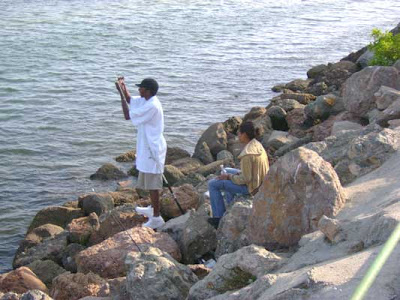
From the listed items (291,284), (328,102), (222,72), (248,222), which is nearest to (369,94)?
(328,102)

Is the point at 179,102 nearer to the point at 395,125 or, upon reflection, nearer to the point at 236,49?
the point at 236,49

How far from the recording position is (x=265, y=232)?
7281 mm

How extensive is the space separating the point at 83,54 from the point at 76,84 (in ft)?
11.4

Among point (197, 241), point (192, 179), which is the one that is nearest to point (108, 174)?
point (192, 179)

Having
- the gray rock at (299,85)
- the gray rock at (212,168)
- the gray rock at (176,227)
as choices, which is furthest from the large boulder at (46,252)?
the gray rock at (299,85)

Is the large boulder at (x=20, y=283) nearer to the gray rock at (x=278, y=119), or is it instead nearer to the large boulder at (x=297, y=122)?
the large boulder at (x=297, y=122)

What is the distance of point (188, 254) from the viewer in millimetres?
8695

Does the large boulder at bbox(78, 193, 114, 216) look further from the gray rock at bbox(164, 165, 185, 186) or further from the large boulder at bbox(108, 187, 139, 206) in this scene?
the gray rock at bbox(164, 165, 185, 186)

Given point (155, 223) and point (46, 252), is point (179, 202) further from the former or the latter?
point (46, 252)

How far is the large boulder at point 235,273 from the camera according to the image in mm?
6102

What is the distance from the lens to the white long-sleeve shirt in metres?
9.33

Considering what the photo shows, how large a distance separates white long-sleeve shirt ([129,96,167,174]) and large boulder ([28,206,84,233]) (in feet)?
9.09

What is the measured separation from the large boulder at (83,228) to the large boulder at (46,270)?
0.88 meters

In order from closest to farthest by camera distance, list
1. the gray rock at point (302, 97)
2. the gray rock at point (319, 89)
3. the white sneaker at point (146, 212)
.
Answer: the white sneaker at point (146, 212)
the gray rock at point (302, 97)
the gray rock at point (319, 89)
